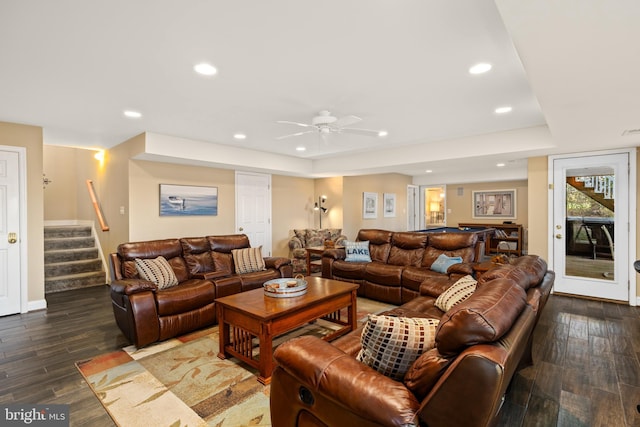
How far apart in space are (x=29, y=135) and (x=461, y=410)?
5635 mm

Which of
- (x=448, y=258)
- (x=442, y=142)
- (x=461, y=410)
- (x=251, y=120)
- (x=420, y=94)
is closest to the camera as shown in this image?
(x=461, y=410)

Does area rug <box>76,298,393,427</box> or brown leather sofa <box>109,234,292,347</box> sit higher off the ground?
brown leather sofa <box>109,234,292,347</box>

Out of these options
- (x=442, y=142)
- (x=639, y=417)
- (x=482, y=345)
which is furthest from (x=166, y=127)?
(x=639, y=417)

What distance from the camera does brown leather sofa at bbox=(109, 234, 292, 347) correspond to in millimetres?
3062

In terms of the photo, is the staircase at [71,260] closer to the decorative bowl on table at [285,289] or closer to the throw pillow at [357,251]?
the decorative bowl on table at [285,289]

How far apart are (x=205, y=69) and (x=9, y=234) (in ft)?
12.2

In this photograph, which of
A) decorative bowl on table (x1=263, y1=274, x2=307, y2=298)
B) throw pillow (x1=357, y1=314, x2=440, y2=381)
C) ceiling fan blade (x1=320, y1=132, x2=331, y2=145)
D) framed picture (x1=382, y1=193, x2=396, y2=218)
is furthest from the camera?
framed picture (x1=382, y1=193, x2=396, y2=218)

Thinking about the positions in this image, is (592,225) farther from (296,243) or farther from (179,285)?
(179,285)

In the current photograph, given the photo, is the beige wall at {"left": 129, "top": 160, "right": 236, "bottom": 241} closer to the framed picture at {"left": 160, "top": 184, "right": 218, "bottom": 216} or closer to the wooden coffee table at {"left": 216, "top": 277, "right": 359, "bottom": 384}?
the framed picture at {"left": 160, "top": 184, "right": 218, "bottom": 216}

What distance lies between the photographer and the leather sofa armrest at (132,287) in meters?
3.04

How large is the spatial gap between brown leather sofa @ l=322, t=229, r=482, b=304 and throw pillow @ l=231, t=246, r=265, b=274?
123 centimetres

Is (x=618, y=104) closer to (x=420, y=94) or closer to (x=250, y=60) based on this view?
(x=420, y=94)

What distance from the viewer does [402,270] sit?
4434 millimetres

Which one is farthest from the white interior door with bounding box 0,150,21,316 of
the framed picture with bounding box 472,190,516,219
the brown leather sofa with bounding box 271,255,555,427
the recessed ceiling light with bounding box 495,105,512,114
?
the framed picture with bounding box 472,190,516,219
